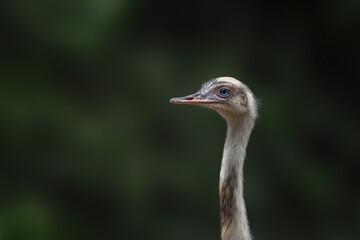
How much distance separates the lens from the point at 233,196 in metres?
1.29

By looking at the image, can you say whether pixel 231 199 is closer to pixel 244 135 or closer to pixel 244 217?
pixel 244 217

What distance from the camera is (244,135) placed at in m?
1.37

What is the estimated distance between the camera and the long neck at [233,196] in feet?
4.19

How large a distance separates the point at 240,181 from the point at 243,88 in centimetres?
19

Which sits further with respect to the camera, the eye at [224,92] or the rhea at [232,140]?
the eye at [224,92]

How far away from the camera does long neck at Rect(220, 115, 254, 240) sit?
1.28 meters

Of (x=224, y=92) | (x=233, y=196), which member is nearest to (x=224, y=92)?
(x=224, y=92)

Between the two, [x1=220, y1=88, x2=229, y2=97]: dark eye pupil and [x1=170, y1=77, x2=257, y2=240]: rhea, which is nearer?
[x1=170, y1=77, x2=257, y2=240]: rhea

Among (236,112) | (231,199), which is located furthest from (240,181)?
(236,112)

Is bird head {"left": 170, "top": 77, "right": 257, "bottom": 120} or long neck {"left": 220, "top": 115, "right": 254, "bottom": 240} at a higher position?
bird head {"left": 170, "top": 77, "right": 257, "bottom": 120}

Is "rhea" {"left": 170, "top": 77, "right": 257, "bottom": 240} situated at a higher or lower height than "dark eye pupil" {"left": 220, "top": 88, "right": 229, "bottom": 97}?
lower

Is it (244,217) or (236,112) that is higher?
(236,112)

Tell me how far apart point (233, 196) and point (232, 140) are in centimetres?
12

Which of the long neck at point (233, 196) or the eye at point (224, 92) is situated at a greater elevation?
the eye at point (224, 92)
